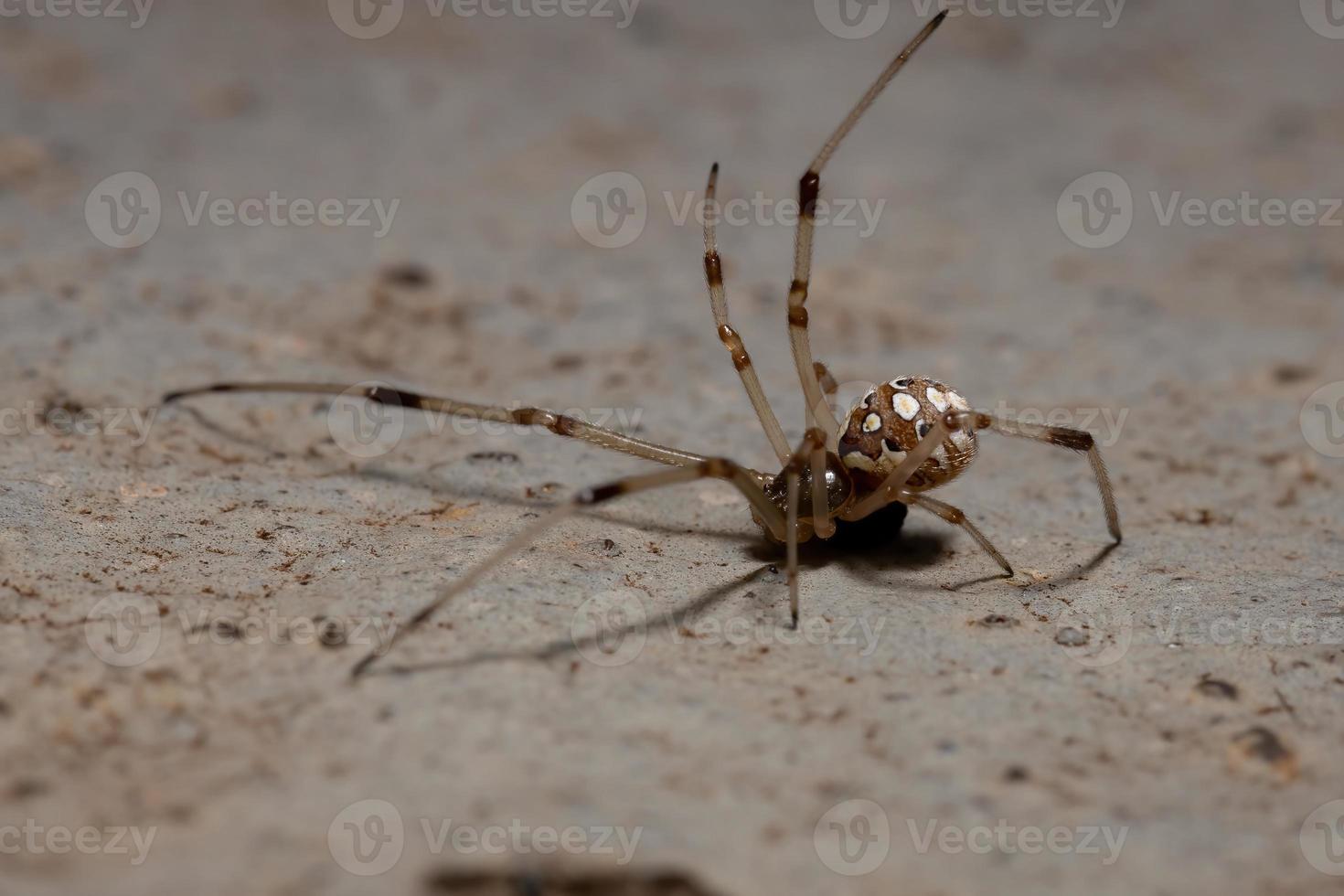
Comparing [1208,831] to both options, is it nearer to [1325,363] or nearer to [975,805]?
[975,805]

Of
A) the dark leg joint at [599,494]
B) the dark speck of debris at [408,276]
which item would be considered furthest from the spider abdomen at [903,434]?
the dark speck of debris at [408,276]

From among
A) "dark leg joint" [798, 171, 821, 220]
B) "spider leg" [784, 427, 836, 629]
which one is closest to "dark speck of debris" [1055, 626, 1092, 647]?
"spider leg" [784, 427, 836, 629]

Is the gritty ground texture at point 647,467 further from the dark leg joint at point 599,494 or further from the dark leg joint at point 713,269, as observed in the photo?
the dark leg joint at point 713,269

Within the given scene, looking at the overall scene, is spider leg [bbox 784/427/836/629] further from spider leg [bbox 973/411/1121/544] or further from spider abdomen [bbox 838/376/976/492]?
spider leg [bbox 973/411/1121/544]

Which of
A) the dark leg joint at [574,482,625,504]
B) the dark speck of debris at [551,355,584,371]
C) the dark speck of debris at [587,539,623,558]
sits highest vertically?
the dark speck of debris at [551,355,584,371]

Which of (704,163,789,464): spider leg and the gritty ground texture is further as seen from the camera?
(704,163,789,464): spider leg

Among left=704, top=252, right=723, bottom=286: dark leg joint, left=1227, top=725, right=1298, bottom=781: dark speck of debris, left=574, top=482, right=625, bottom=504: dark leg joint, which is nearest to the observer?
left=1227, top=725, right=1298, bottom=781: dark speck of debris

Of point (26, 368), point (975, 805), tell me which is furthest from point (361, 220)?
point (975, 805)
